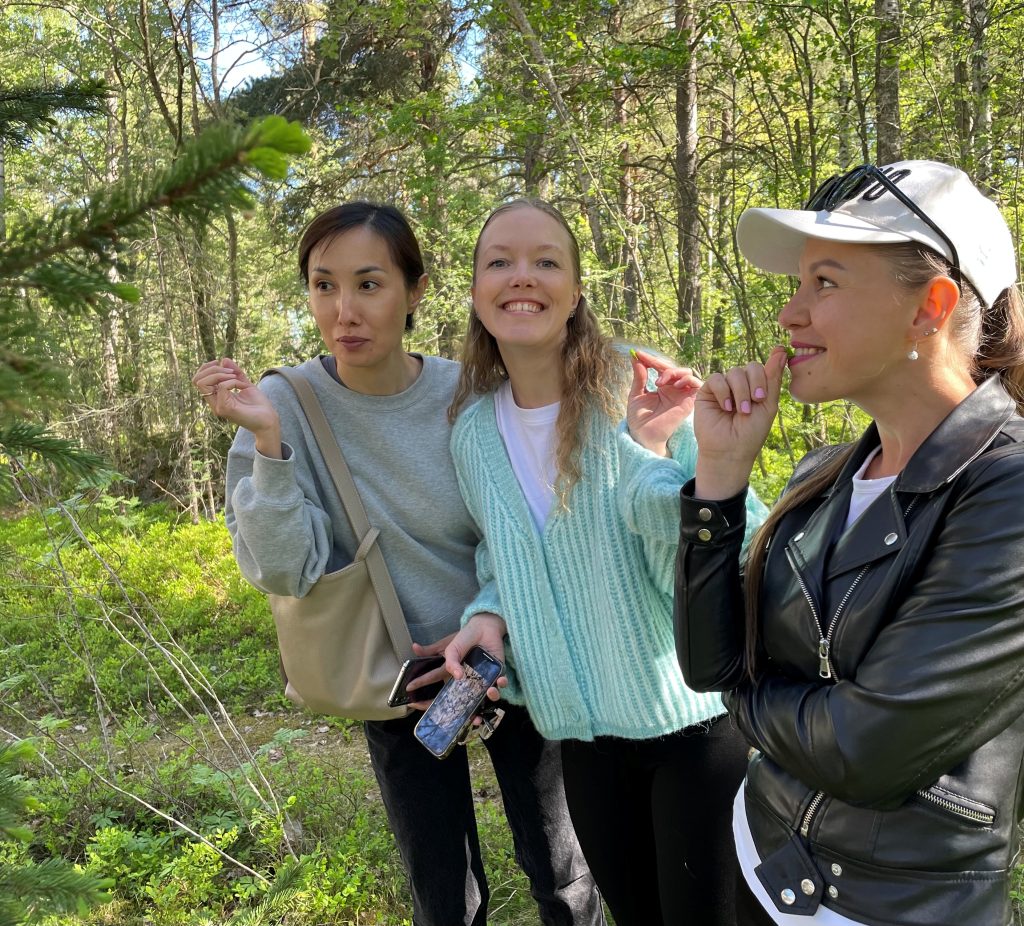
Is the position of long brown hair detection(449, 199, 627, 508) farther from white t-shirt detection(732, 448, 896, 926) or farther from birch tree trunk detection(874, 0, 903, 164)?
birch tree trunk detection(874, 0, 903, 164)

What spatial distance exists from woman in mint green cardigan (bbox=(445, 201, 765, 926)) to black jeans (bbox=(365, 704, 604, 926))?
0.51 ft

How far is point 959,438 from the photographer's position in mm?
1354

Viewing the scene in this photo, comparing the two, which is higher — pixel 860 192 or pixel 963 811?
pixel 860 192

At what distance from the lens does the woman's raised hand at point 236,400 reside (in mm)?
2043

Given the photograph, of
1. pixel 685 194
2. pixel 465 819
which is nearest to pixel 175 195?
pixel 465 819

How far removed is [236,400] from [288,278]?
36.7 feet

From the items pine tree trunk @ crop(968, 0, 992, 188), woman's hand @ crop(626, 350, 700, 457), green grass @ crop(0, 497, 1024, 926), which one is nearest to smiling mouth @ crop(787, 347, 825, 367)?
woman's hand @ crop(626, 350, 700, 457)

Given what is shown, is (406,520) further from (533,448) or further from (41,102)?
(41,102)

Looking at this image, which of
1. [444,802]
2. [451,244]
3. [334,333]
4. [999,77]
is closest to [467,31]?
[451,244]

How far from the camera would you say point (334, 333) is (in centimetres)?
228

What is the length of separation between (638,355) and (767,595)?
0.78 metres

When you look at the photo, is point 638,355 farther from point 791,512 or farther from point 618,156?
point 618,156

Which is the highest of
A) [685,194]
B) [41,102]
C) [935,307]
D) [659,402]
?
[685,194]

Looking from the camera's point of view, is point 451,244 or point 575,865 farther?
point 451,244
